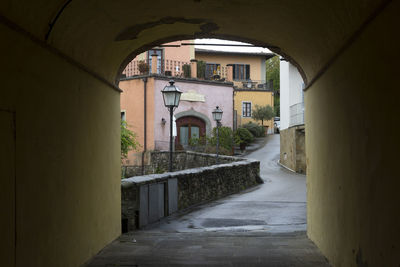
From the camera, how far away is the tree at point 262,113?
38.4m

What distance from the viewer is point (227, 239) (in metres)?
7.68

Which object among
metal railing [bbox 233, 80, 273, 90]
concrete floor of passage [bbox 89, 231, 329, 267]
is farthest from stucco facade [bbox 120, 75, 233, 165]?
concrete floor of passage [bbox 89, 231, 329, 267]

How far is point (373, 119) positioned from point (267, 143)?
31.9m

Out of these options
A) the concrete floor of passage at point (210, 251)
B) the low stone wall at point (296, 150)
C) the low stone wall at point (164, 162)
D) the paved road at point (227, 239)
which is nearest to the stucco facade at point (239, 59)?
the low stone wall at point (164, 162)

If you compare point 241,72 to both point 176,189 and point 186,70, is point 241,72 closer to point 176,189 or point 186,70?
point 186,70

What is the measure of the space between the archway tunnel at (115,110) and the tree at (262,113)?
3089 centimetres

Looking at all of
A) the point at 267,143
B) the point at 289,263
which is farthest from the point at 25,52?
the point at 267,143

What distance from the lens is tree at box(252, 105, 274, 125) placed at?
38444 mm

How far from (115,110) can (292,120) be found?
1746cm

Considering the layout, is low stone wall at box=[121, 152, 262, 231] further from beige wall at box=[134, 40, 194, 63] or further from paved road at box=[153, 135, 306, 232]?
beige wall at box=[134, 40, 194, 63]

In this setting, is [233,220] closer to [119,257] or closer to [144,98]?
[119,257]

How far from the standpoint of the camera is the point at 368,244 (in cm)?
400

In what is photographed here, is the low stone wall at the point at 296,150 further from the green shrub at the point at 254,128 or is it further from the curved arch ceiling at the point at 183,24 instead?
the curved arch ceiling at the point at 183,24

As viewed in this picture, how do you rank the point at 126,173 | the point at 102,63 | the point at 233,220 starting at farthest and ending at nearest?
the point at 126,173 < the point at 233,220 < the point at 102,63
